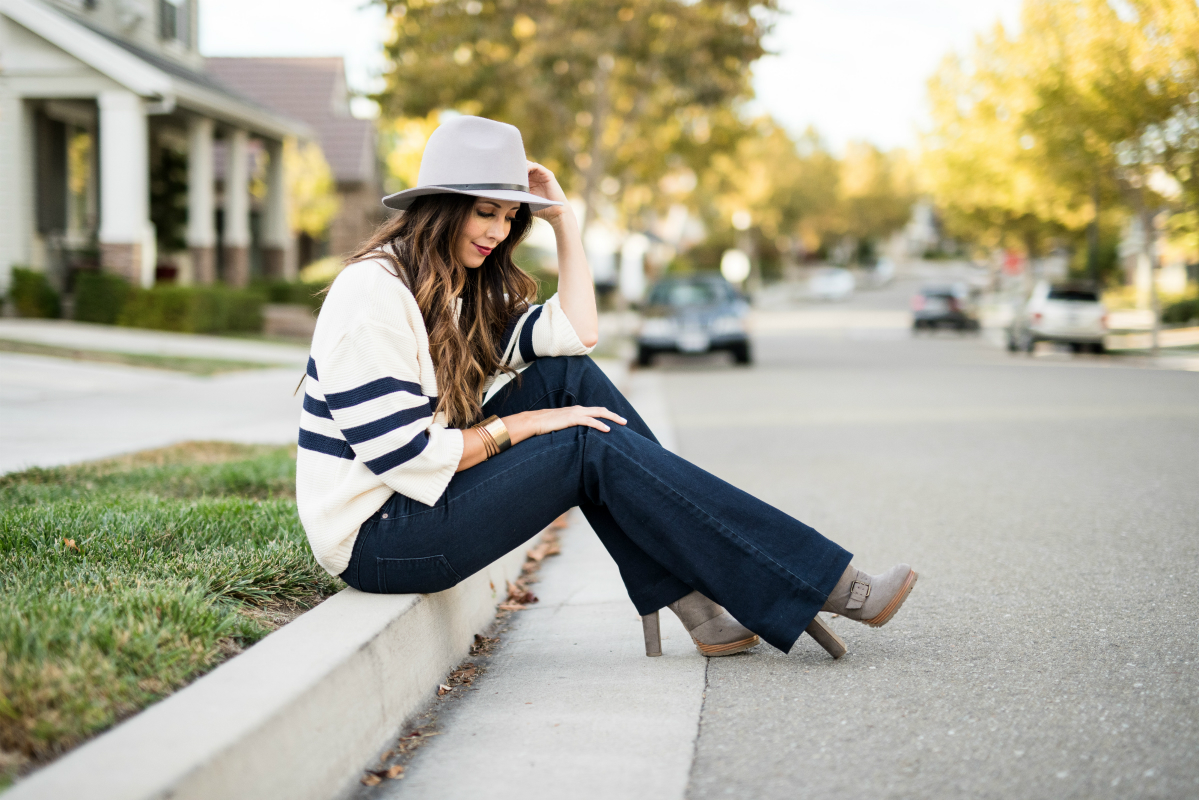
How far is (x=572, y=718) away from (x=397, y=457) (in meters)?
0.89

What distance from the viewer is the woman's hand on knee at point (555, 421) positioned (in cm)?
333

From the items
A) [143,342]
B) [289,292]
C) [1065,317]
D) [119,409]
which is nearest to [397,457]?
[119,409]

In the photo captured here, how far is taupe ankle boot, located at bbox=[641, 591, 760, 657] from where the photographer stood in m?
3.52

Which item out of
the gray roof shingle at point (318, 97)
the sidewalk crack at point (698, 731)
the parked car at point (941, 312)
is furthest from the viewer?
the gray roof shingle at point (318, 97)

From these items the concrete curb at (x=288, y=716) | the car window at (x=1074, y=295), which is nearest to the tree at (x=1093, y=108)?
the car window at (x=1074, y=295)

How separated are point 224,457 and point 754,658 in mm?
4492

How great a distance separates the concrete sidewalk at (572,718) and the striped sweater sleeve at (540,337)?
3.36ft

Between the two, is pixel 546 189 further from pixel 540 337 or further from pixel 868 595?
pixel 868 595

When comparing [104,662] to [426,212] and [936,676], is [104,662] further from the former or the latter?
[936,676]

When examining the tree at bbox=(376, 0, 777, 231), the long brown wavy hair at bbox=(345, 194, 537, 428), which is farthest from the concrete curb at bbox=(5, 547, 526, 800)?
the tree at bbox=(376, 0, 777, 231)

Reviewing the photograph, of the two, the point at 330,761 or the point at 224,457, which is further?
the point at 224,457

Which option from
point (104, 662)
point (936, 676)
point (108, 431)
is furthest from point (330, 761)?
point (108, 431)

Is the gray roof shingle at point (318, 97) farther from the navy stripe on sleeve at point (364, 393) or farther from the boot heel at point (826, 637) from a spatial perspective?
the boot heel at point (826, 637)

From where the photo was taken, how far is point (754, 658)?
3.58 metres
